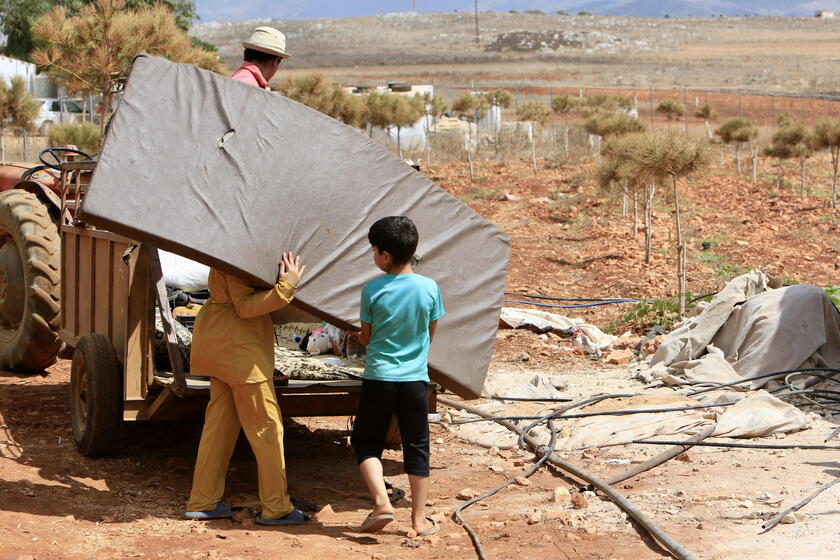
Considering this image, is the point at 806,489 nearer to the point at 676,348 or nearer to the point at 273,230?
the point at 273,230

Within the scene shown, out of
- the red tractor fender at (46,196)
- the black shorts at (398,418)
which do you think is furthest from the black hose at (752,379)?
the red tractor fender at (46,196)

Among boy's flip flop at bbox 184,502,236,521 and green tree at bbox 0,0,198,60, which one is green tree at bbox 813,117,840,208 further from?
green tree at bbox 0,0,198,60

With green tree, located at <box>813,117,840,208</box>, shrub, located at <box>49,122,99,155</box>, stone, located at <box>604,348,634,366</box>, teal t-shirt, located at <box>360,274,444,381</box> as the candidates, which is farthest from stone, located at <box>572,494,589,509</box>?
green tree, located at <box>813,117,840,208</box>

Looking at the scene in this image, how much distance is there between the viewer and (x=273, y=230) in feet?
17.5

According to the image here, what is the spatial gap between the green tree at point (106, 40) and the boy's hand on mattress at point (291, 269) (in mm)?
13582

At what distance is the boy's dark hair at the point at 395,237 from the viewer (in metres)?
5.08

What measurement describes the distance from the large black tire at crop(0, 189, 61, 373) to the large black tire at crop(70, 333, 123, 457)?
7.22ft

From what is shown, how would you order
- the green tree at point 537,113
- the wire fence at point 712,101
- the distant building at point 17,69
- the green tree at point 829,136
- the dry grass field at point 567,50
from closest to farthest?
1. the green tree at point 829,136
2. the distant building at point 17,69
3. the green tree at point 537,113
4. the wire fence at point 712,101
5. the dry grass field at point 567,50

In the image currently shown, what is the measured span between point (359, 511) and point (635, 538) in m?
1.57

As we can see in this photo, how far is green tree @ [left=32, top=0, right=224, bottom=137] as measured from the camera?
721 inches

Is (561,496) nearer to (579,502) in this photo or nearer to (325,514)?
(579,502)

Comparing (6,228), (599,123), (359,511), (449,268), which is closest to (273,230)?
(449,268)

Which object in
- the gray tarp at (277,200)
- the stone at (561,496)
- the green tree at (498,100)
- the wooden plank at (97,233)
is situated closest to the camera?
the gray tarp at (277,200)

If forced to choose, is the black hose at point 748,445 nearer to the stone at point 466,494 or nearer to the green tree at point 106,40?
the stone at point 466,494
